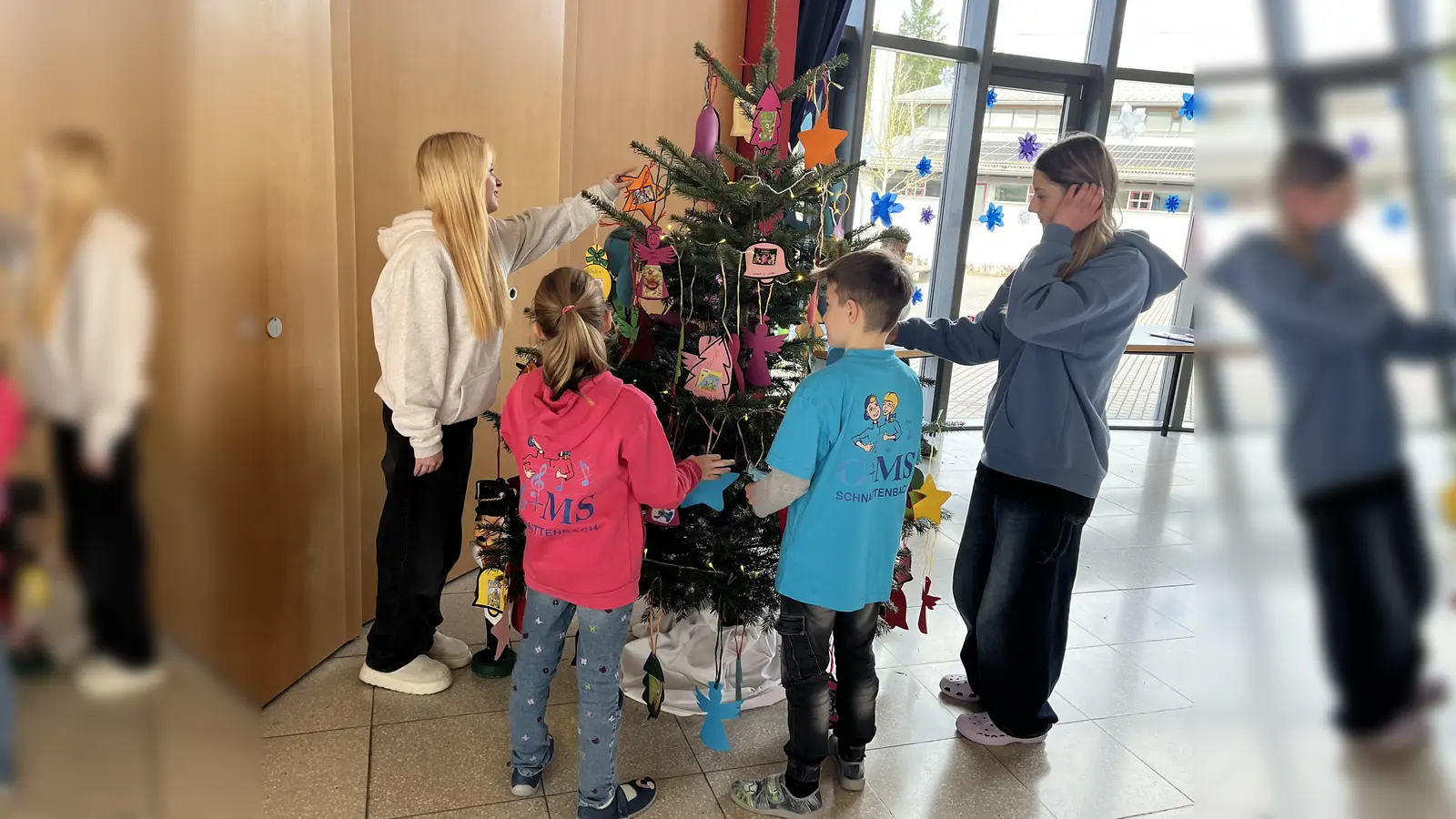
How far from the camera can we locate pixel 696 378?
2162 millimetres

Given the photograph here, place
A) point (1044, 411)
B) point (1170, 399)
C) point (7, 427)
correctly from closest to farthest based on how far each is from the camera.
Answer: point (7, 427) < point (1044, 411) < point (1170, 399)

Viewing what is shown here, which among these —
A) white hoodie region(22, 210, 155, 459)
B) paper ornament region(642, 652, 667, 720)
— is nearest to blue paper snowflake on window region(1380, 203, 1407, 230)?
white hoodie region(22, 210, 155, 459)

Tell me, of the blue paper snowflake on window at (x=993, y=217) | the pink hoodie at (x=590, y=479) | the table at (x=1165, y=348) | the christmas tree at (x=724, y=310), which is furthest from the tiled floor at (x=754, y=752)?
the blue paper snowflake on window at (x=993, y=217)

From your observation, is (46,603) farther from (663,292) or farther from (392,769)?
(392,769)

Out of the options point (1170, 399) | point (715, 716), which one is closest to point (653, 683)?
point (715, 716)

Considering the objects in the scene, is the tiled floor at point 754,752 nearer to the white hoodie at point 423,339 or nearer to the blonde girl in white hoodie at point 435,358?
the blonde girl in white hoodie at point 435,358

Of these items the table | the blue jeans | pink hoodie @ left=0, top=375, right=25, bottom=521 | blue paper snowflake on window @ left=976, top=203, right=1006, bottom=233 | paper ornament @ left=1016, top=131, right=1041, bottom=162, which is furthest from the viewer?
blue paper snowflake on window @ left=976, top=203, right=1006, bottom=233

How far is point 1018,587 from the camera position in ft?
7.66

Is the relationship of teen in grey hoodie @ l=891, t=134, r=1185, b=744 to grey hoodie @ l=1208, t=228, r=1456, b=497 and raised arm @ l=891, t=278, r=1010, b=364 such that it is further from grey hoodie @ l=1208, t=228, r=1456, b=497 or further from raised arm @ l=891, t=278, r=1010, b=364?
grey hoodie @ l=1208, t=228, r=1456, b=497

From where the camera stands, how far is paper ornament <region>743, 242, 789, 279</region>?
2064mm

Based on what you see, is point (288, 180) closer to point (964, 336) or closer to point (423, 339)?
point (423, 339)

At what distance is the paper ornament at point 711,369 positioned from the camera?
214 centimetres

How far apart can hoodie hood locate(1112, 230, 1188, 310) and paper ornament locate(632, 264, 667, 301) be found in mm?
1094

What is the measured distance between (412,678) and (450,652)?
8.0 inches
